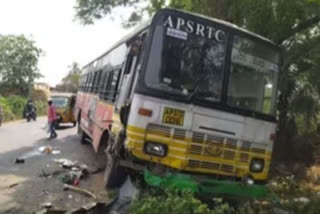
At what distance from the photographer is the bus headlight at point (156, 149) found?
612 cm

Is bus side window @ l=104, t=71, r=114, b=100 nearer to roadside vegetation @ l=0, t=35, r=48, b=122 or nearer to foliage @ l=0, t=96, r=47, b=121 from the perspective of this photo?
foliage @ l=0, t=96, r=47, b=121

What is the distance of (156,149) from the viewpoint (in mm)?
6125

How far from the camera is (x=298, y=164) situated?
13469 millimetres

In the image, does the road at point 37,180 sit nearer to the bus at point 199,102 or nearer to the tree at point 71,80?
the bus at point 199,102

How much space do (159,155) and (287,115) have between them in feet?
27.4

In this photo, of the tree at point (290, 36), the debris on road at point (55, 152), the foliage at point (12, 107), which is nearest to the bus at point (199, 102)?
the tree at point (290, 36)

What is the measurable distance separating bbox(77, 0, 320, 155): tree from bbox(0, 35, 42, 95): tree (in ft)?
127

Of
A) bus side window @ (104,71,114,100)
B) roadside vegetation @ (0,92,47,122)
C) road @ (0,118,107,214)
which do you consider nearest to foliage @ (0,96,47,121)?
roadside vegetation @ (0,92,47,122)

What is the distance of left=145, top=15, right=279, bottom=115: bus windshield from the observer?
6.21 meters

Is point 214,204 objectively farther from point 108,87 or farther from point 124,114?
point 108,87

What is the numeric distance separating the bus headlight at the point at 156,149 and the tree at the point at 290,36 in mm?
4089

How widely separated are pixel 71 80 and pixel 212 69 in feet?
216

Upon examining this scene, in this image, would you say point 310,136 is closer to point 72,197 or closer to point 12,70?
point 72,197

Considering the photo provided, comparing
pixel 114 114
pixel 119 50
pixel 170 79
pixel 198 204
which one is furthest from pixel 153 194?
pixel 119 50
